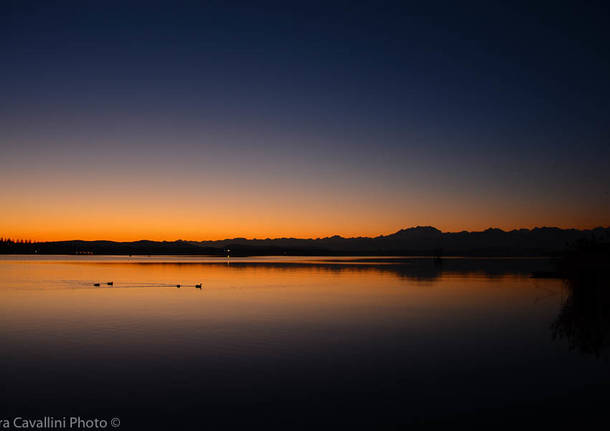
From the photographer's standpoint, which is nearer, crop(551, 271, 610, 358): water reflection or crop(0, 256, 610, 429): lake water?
crop(0, 256, 610, 429): lake water

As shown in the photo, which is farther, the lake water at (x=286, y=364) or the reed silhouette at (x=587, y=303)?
the reed silhouette at (x=587, y=303)

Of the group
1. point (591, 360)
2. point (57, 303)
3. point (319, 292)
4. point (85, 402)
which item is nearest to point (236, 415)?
point (85, 402)

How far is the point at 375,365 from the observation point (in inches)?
711

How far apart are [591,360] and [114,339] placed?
20.9 m

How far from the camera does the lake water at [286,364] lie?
512 inches

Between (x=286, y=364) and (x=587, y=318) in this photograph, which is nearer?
(x=286, y=364)

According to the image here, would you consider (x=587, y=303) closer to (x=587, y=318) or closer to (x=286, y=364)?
(x=587, y=318)

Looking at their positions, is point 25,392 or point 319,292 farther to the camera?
point 319,292

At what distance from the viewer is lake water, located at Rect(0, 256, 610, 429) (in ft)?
42.7

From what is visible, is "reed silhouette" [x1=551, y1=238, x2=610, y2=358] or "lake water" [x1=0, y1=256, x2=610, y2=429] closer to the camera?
"lake water" [x1=0, y1=256, x2=610, y2=429]

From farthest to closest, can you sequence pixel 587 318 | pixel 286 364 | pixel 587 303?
pixel 587 303
pixel 587 318
pixel 286 364

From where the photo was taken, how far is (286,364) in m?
18.1

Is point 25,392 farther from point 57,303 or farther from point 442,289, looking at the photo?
point 442,289

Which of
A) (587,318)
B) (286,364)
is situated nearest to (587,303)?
(587,318)
